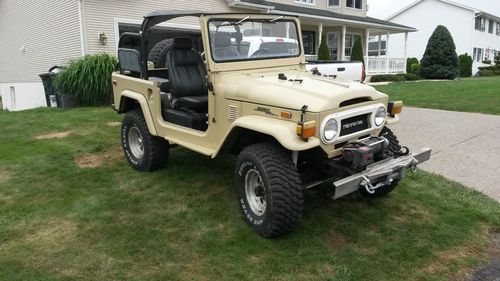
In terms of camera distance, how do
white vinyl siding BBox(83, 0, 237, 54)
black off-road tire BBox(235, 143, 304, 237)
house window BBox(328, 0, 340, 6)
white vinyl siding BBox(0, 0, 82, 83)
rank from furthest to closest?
1. house window BBox(328, 0, 340, 6)
2. white vinyl siding BBox(0, 0, 82, 83)
3. white vinyl siding BBox(83, 0, 237, 54)
4. black off-road tire BBox(235, 143, 304, 237)

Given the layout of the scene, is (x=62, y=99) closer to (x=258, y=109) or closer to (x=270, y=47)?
(x=270, y=47)

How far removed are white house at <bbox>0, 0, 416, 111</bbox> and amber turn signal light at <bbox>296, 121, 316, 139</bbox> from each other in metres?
6.89

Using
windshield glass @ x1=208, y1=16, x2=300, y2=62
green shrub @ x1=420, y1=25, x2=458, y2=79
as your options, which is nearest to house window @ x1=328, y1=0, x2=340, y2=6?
→ green shrub @ x1=420, y1=25, x2=458, y2=79

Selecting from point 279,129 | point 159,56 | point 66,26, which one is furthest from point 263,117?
point 66,26

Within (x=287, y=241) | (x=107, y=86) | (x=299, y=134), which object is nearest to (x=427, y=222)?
(x=287, y=241)

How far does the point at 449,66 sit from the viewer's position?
82.5ft

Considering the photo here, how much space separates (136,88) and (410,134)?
15.9 ft

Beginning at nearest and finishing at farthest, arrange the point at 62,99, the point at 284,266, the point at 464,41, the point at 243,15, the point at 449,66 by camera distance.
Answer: the point at 284,266, the point at 243,15, the point at 62,99, the point at 449,66, the point at 464,41

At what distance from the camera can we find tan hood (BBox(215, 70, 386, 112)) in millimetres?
3658

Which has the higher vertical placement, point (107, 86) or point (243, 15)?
point (243, 15)

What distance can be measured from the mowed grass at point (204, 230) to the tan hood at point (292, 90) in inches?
46.0

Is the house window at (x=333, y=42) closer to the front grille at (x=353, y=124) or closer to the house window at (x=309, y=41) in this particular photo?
the house window at (x=309, y=41)

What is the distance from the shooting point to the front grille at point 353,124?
379 cm

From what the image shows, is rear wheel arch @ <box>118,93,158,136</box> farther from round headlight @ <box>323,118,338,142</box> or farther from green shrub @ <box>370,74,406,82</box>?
green shrub @ <box>370,74,406,82</box>
